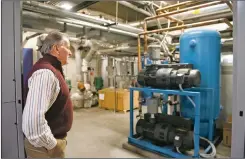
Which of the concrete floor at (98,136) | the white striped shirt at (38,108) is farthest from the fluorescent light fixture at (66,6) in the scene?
the concrete floor at (98,136)

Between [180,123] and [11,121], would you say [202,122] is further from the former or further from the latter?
[11,121]

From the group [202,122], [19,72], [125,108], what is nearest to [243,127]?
[19,72]

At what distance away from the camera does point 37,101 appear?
1013mm

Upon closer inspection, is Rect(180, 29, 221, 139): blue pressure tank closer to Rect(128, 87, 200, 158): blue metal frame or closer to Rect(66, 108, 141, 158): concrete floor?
Rect(128, 87, 200, 158): blue metal frame

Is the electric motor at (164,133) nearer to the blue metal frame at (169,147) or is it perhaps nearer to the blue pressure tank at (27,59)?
the blue metal frame at (169,147)

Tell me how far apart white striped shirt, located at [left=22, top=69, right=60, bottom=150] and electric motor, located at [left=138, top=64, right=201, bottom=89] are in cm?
158

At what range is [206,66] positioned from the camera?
8.17 feet

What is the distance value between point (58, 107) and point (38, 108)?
0.20m

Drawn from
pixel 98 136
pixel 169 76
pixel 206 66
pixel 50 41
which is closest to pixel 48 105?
pixel 50 41

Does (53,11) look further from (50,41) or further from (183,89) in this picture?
(183,89)

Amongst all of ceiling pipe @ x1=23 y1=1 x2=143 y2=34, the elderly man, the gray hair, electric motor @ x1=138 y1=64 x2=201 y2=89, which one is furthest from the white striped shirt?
electric motor @ x1=138 y1=64 x2=201 y2=89

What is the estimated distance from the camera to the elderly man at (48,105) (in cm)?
101

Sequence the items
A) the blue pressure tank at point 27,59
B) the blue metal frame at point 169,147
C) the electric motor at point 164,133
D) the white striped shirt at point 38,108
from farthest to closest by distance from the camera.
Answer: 1. the electric motor at point 164,133
2. the blue metal frame at point 169,147
3. the blue pressure tank at point 27,59
4. the white striped shirt at point 38,108

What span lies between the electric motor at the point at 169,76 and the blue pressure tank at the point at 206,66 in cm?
24
